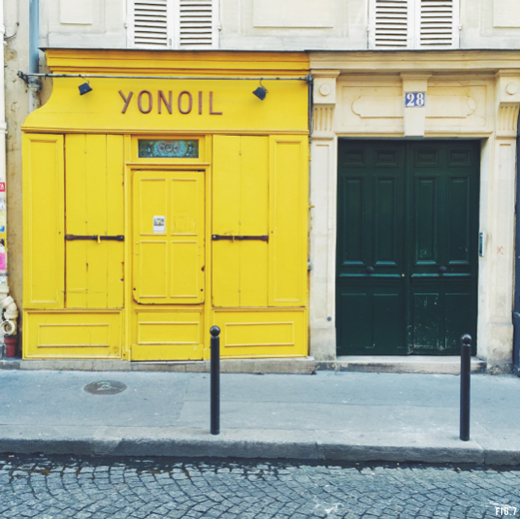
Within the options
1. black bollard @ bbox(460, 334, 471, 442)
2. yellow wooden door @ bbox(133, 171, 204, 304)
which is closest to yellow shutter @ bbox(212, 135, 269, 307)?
yellow wooden door @ bbox(133, 171, 204, 304)

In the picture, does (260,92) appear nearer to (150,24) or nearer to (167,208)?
(150,24)

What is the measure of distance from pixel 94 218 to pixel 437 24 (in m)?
5.26

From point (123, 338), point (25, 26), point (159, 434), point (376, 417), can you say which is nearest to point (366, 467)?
point (376, 417)

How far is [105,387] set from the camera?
21.3ft

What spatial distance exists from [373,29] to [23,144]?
484 cm

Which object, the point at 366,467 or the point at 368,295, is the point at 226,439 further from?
the point at 368,295

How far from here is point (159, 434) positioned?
→ 499 centimetres

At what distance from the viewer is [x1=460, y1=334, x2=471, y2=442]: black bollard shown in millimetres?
4762

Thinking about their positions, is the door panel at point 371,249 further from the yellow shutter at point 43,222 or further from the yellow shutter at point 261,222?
the yellow shutter at point 43,222

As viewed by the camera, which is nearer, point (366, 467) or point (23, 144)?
point (366, 467)

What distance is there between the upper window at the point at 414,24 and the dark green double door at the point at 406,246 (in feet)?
4.32

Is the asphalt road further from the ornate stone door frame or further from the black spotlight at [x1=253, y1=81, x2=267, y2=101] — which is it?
the black spotlight at [x1=253, y1=81, x2=267, y2=101]

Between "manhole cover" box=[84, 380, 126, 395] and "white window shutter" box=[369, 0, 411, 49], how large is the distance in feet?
17.9

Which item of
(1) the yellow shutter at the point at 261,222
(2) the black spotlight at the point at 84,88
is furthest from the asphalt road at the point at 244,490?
(2) the black spotlight at the point at 84,88
